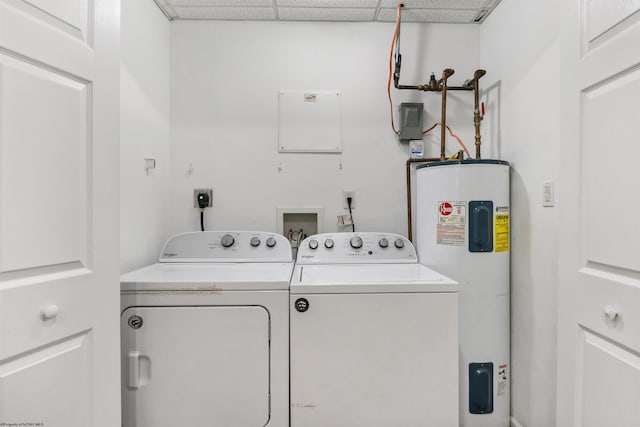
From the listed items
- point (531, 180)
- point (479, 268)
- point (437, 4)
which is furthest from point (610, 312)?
point (437, 4)

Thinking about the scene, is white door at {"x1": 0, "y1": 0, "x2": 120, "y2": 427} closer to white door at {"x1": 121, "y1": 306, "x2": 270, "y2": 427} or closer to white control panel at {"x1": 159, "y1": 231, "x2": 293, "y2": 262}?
white door at {"x1": 121, "y1": 306, "x2": 270, "y2": 427}

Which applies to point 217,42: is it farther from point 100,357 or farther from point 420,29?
point 100,357

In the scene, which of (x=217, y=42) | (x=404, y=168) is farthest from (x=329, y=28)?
(x=404, y=168)

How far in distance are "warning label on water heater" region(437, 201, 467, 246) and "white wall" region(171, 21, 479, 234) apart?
469 mm

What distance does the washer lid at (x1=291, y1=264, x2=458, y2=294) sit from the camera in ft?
3.75

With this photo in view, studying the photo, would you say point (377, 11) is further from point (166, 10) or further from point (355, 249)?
point (355, 249)

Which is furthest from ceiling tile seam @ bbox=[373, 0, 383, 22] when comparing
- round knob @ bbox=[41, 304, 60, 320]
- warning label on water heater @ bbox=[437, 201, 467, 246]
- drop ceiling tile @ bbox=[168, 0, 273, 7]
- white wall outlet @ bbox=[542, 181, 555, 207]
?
round knob @ bbox=[41, 304, 60, 320]

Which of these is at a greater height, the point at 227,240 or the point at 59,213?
the point at 59,213

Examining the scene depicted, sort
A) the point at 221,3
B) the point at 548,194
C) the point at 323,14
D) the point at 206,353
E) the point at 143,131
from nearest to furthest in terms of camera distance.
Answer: the point at 206,353 → the point at 548,194 → the point at 143,131 → the point at 221,3 → the point at 323,14

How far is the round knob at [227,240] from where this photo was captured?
1647 mm

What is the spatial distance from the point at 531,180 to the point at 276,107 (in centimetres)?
146

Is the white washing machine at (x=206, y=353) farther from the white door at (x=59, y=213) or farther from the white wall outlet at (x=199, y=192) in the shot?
the white wall outlet at (x=199, y=192)

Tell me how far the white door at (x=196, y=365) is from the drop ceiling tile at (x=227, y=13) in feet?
5.53

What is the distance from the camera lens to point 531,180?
1435mm
